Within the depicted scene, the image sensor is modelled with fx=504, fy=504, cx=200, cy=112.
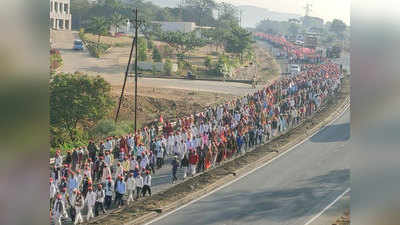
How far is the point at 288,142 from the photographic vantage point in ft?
67.0

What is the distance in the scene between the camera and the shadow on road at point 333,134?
20.9 metres

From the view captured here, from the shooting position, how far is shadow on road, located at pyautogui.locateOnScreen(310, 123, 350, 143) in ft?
68.6

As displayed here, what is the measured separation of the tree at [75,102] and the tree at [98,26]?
11.9 metres

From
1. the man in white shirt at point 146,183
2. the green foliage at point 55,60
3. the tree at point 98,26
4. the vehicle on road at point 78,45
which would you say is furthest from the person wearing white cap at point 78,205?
the vehicle on road at point 78,45

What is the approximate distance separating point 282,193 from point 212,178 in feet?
7.88

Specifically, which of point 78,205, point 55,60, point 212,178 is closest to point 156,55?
point 55,60

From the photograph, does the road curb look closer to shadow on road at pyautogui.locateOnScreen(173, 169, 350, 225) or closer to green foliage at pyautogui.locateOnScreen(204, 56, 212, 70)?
shadow on road at pyautogui.locateOnScreen(173, 169, 350, 225)

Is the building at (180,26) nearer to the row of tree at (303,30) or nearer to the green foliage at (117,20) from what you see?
the row of tree at (303,30)

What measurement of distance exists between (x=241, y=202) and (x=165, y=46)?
1242 inches

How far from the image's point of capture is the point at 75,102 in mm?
21250

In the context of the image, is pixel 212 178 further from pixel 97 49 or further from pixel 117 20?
pixel 97 49
